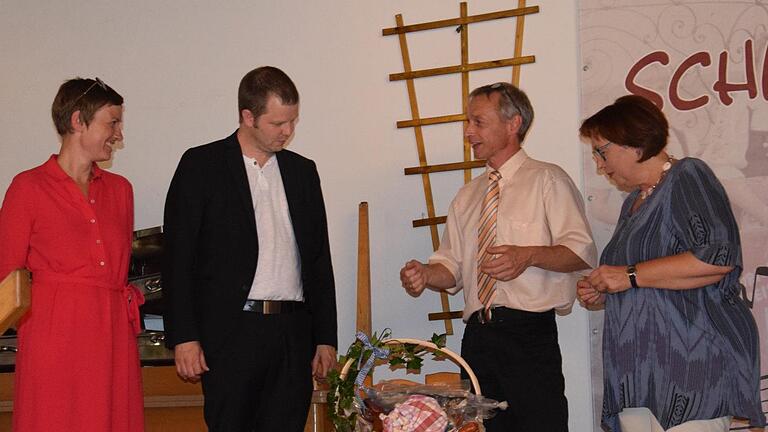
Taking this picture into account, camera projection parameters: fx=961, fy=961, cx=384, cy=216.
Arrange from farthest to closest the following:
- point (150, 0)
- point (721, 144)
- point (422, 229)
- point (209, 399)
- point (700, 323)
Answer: point (150, 0) < point (422, 229) < point (721, 144) < point (209, 399) < point (700, 323)

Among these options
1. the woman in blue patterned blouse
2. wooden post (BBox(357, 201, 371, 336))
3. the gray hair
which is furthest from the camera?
wooden post (BBox(357, 201, 371, 336))

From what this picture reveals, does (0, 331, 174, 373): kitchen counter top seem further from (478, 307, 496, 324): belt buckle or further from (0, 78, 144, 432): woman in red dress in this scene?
(478, 307, 496, 324): belt buckle

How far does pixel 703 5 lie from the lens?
3.72 m

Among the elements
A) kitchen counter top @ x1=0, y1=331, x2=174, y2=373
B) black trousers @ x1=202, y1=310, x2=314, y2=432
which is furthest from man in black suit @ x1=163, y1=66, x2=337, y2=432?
kitchen counter top @ x1=0, y1=331, x2=174, y2=373

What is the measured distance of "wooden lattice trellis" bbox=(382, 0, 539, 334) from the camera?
12.6ft

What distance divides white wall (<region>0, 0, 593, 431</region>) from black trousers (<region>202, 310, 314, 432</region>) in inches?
45.3

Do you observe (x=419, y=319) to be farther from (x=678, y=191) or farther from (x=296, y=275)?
(x=678, y=191)

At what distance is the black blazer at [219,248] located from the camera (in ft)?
9.21

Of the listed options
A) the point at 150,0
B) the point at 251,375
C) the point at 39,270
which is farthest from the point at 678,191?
the point at 150,0

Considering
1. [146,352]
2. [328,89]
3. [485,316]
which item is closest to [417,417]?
[485,316]

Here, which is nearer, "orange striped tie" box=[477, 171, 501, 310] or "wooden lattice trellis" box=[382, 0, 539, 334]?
"orange striped tie" box=[477, 171, 501, 310]

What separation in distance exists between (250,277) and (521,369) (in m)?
0.93

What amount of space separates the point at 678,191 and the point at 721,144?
1.21m

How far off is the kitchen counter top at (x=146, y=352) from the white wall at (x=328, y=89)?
0.78 metres
